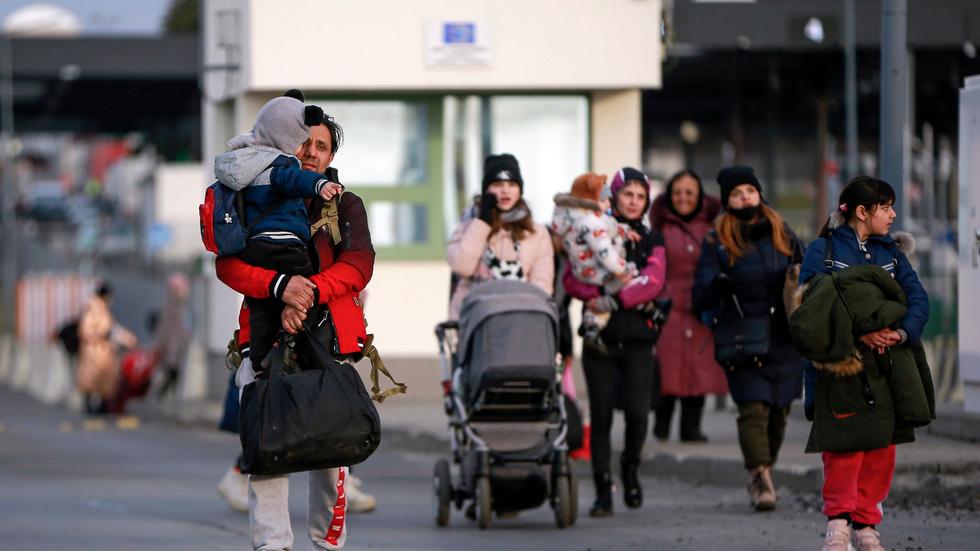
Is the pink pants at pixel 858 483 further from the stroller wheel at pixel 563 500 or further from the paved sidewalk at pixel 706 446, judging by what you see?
the paved sidewalk at pixel 706 446

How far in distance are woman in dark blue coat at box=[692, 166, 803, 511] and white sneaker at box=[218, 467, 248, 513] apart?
276cm

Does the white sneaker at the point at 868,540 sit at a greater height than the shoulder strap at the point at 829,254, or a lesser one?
lesser

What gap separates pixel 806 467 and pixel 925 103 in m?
35.7

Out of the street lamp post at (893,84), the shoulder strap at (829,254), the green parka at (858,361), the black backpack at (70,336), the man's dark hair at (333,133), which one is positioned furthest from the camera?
the black backpack at (70,336)

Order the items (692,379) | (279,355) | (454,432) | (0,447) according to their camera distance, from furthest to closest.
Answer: (0,447) < (692,379) < (454,432) < (279,355)

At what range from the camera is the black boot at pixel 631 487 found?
36.6ft

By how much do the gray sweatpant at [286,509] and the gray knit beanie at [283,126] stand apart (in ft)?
2.64

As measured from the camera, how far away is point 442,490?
1064 centimetres

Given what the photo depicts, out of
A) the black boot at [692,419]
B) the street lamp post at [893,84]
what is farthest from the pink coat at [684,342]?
the street lamp post at [893,84]

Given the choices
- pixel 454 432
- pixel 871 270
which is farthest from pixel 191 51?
pixel 871 270

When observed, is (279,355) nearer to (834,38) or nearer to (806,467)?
(806,467)

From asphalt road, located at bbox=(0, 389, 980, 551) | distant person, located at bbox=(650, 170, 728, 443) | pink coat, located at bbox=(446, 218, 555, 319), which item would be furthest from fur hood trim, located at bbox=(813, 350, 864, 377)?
distant person, located at bbox=(650, 170, 728, 443)

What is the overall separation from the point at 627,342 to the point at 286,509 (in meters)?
3.73

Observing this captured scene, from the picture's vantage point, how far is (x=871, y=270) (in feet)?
27.3
